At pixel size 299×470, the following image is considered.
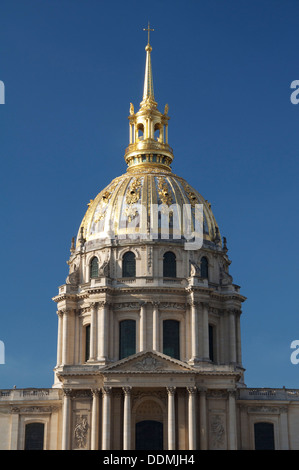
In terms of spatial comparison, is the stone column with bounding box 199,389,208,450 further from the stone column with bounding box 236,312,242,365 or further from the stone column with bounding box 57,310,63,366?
the stone column with bounding box 57,310,63,366

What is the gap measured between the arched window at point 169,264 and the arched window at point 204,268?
118 inches

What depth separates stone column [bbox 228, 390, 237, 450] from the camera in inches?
3179

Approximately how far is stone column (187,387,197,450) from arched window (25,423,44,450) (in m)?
13.4

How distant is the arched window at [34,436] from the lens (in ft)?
277

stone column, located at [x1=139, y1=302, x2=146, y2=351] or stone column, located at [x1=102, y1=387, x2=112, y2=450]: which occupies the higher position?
stone column, located at [x1=139, y1=302, x2=146, y2=351]

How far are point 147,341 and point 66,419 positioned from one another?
40.3ft

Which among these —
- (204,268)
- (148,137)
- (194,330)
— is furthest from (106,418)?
(148,137)

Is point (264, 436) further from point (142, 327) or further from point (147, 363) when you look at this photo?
point (142, 327)

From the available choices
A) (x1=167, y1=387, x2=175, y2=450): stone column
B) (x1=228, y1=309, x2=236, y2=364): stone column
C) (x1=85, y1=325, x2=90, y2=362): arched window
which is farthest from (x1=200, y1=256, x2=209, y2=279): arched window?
(x1=167, y1=387, x2=175, y2=450): stone column

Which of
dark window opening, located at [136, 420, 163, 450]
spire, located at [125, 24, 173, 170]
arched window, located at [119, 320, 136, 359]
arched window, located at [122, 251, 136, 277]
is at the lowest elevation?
dark window opening, located at [136, 420, 163, 450]

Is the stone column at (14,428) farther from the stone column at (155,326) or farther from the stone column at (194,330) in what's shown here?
the stone column at (194,330)

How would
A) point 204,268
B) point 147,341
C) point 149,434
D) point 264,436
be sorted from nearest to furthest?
point 149,434 < point 264,436 < point 147,341 < point 204,268

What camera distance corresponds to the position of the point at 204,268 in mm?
96250
